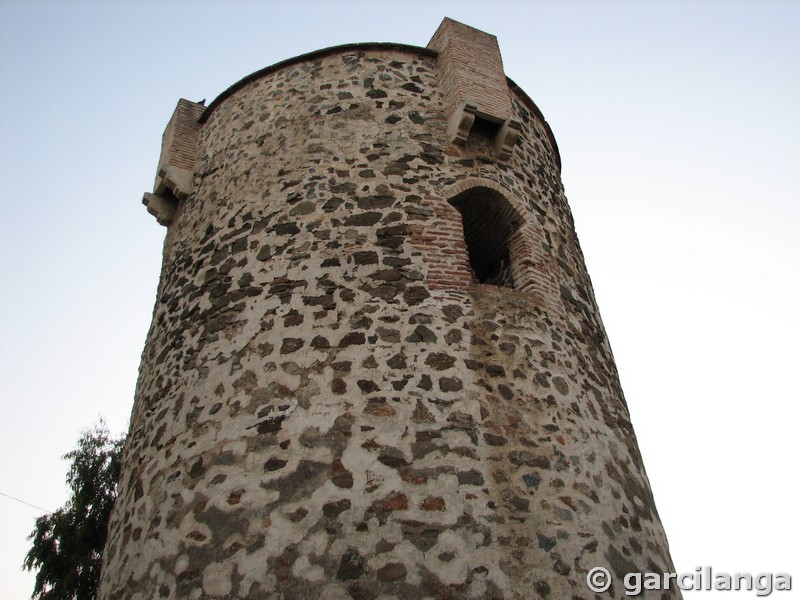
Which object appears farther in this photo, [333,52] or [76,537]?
[76,537]

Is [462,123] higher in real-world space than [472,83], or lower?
lower

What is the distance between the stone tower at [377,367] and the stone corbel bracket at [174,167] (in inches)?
2.7

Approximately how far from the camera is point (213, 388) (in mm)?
4957

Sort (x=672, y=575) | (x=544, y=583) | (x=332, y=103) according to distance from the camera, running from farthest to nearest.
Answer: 1. (x=332, y=103)
2. (x=672, y=575)
3. (x=544, y=583)

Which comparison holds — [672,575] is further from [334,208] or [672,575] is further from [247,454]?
[334,208]

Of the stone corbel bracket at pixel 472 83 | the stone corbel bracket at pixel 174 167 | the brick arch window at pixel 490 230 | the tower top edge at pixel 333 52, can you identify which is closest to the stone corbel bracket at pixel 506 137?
the stone corbel bracket at pixel 472 83

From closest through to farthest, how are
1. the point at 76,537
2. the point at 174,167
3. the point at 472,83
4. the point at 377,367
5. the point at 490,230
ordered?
1. the point at 377,367
2. the point at 490,230
3. the point at 472,83
4. the point at 174,167
5. the point at 76,537

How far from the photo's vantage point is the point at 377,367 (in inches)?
183

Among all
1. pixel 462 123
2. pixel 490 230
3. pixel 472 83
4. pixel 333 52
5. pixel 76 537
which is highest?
pixel 333 52

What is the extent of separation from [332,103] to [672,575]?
16.9 ft

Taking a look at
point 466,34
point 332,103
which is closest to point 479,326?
point 332,103

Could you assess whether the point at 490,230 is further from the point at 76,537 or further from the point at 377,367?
the point at 76,537

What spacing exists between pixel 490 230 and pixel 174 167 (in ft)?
11.9

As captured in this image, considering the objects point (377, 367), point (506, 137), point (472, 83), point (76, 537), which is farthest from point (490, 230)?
point (76, 537)
